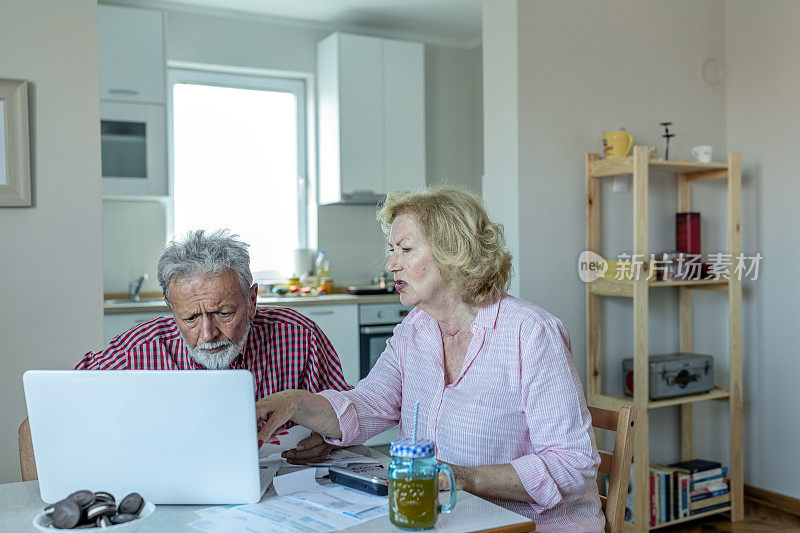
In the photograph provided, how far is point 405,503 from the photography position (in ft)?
4.01

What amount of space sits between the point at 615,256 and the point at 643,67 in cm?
91

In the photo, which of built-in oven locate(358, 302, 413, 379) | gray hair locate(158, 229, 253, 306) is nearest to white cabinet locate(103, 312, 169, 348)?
built-in oven locate(358, 302, 413, 379)

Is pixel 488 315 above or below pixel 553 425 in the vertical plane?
above

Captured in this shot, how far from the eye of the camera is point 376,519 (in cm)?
130

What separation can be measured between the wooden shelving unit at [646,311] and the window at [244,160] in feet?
7.79

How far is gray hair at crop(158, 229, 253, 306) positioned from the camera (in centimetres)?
189

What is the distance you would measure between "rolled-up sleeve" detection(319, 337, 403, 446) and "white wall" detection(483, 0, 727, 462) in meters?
1.47

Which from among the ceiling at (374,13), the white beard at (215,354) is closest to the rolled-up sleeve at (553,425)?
the white beard at (215,354)

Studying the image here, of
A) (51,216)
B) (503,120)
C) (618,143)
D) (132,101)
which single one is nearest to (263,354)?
(51,216)

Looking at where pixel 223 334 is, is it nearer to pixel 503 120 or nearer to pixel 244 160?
pixel 503 120

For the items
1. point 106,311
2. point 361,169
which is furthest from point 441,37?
point 106,311

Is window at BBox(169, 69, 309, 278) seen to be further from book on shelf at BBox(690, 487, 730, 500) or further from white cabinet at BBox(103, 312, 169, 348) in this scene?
book on shelf at BBox(690, 487, 730, 500)

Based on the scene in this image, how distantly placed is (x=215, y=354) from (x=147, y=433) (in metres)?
0.63

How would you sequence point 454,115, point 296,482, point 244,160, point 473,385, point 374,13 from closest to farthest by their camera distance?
1. point 296,482
2. point 473,385
3. point 374,13
4. point 244,160
5. point 454,115
